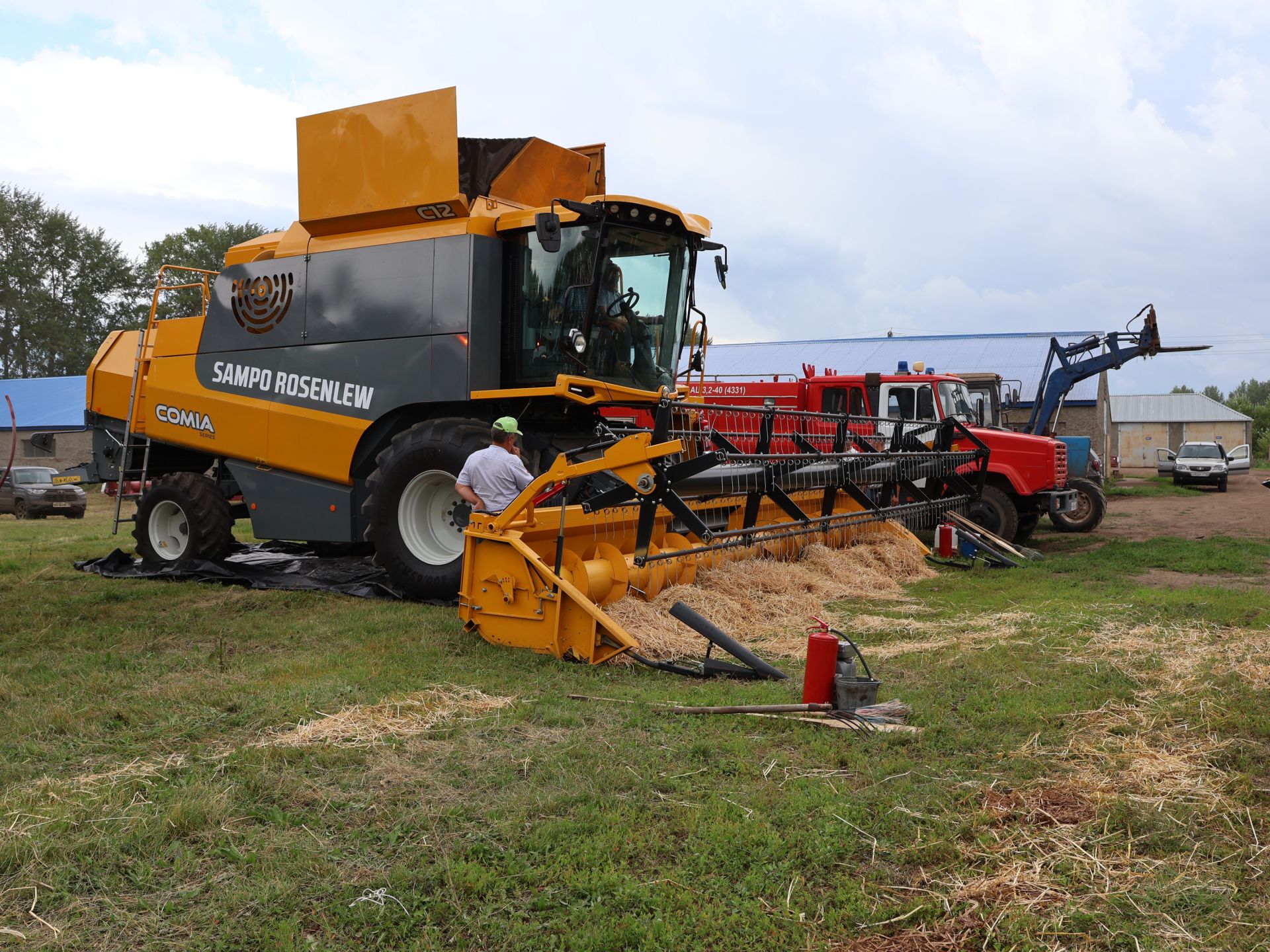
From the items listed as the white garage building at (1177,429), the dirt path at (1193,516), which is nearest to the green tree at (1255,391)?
the white garage building at (1177,429)

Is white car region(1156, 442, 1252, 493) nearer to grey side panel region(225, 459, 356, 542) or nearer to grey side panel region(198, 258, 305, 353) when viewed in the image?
grey side panel region(225, 459, 356, 542)

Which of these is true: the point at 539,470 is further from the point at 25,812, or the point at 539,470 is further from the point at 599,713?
the point at 25,812

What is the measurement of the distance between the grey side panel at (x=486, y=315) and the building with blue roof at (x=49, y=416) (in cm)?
3608

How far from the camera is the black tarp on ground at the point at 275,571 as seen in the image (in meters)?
10.0

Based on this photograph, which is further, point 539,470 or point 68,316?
point 68,316

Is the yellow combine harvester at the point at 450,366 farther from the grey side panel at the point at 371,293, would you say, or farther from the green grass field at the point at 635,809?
the green grass field at the point at 635,809

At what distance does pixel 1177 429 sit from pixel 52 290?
221 feet

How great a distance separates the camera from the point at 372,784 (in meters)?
4.27

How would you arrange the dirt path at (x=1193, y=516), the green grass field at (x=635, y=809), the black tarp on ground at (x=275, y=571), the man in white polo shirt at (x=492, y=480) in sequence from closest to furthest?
1. the green grass field at (x=635, y=809)
2. the man in white polo shirt at (x=492, y=480)
3. the black tarp on ground at (x=275, y=571)
4. the dirt path at (x=1193, y=516)

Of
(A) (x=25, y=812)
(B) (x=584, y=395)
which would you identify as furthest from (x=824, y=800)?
(B) (x=584, y=395)

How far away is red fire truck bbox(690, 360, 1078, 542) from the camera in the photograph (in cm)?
1380

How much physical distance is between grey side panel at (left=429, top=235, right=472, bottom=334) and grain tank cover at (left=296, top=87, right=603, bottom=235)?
0.33 m

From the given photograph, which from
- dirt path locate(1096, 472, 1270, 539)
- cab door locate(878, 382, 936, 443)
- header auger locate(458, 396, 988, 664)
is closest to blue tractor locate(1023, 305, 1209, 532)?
dirt path locate(1096, 472, 1270, 539)

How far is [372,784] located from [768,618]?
423 centimetres
